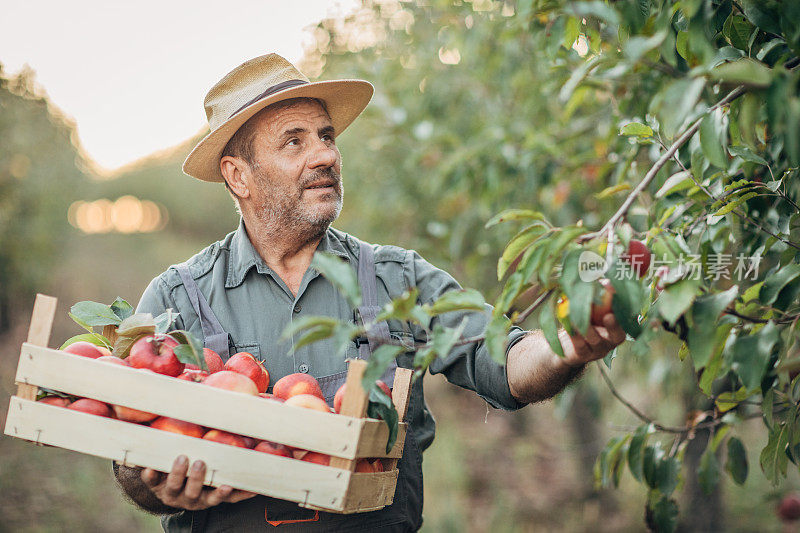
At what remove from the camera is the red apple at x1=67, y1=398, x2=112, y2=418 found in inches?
53.2

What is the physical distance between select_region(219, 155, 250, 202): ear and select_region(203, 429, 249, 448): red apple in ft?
2.91

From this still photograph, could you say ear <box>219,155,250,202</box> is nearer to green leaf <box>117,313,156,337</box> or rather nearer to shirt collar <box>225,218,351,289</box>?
shirt collar <box>225,218,351,289</box>

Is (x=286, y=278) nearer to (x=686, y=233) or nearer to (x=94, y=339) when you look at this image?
(x=94, y=339)

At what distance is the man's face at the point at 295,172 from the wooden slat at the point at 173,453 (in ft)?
2.49

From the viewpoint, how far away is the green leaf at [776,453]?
1405mm

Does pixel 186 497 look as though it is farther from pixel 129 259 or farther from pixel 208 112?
pixel 129 259

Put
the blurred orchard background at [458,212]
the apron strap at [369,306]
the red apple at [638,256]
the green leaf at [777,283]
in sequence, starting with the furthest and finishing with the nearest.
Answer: the blurred orchard background at [458,212] → the apron strap at [369,306] → the green leaf at [777,283] → the red apple at [638,256]

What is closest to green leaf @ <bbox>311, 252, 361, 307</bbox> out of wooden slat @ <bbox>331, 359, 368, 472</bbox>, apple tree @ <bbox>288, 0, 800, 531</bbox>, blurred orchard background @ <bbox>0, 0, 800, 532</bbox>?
apple tree @ <bbox>288, 0, 800, 531</bbox>

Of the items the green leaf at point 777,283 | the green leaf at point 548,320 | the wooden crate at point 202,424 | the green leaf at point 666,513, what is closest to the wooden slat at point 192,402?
the wooden crate at point 202,424

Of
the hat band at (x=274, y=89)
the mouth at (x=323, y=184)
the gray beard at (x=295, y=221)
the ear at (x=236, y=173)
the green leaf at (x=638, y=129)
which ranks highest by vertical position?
the hat band at (x=274, y=89)

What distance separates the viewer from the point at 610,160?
2598mm

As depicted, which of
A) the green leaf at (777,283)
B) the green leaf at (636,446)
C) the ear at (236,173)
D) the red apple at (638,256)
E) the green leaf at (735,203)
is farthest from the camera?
the ear at (236,173)

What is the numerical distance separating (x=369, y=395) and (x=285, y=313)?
0.64 metres

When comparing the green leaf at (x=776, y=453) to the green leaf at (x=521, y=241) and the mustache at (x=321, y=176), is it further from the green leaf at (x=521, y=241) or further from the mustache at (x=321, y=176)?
the mustache at (x=321, y=176)
